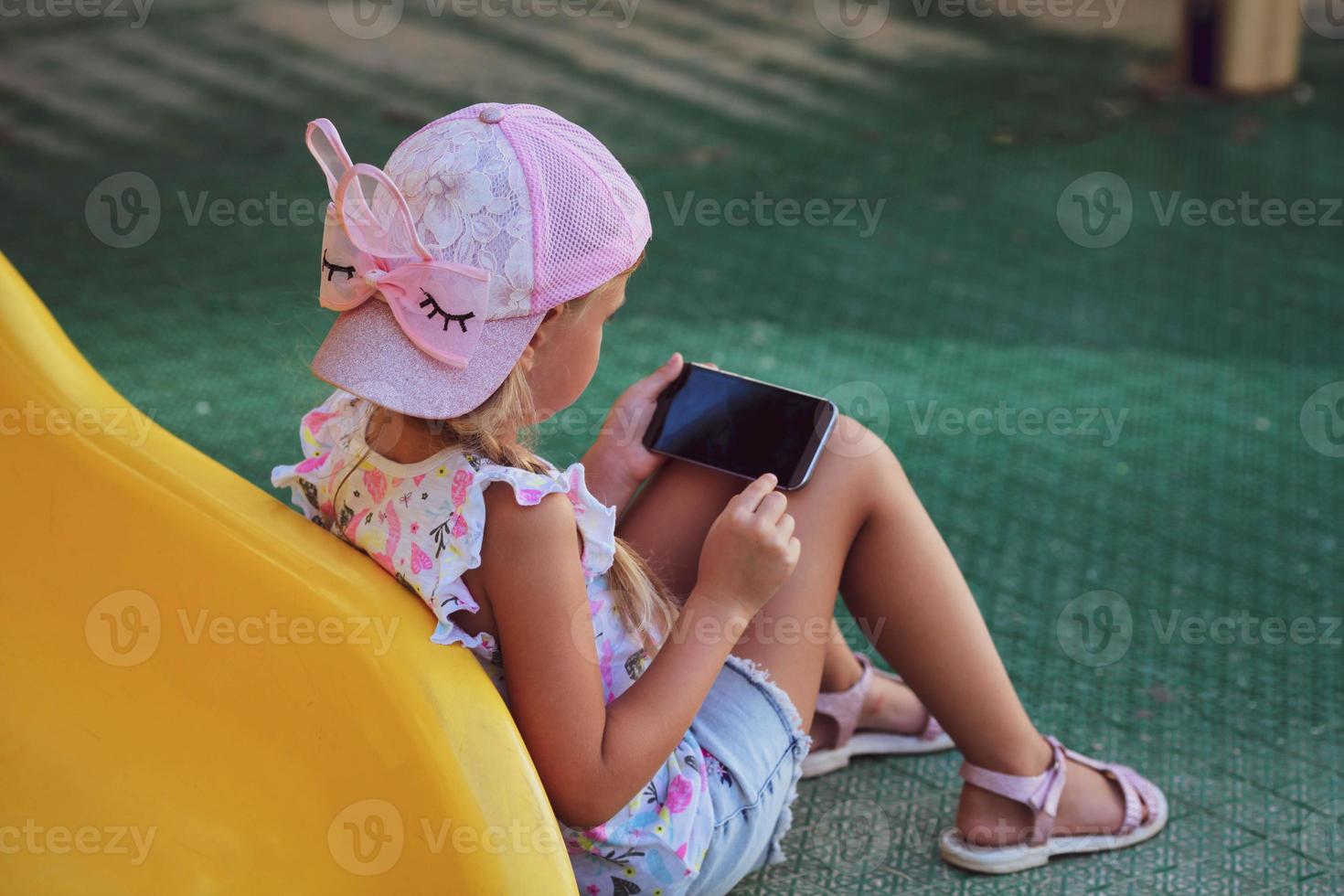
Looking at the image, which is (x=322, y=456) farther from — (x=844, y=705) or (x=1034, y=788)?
(x=1034, y=788)

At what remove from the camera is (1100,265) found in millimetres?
2746

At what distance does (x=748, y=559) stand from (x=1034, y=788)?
0.46 m

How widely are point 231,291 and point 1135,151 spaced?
2018 millimetres

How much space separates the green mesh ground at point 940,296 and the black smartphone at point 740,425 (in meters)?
0.42

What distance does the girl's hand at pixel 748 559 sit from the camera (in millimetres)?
1111

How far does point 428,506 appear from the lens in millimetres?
1029

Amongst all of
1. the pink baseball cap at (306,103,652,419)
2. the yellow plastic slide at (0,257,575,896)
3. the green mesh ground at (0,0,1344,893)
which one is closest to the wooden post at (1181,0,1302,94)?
the green mesh ground at (0,0,1344,893)

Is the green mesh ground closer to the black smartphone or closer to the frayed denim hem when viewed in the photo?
the frayed denim hem

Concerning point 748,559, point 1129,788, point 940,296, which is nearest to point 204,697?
point 748,559

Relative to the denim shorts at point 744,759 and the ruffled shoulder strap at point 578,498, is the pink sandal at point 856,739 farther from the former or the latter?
the ruffled shoulder strap at point 578,498

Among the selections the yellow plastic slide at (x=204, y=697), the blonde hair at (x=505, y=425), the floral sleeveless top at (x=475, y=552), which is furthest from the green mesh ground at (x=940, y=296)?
the blonde hair at (x=505, y=425)

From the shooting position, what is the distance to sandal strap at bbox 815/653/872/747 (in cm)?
151

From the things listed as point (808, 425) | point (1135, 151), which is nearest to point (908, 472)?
point (808, 425)

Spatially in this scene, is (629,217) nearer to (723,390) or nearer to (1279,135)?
(723,390)
